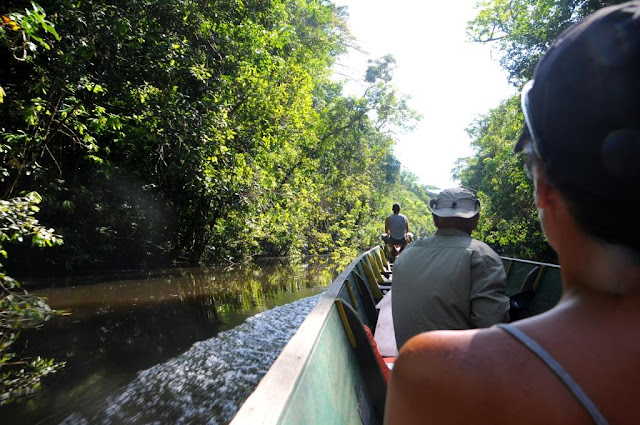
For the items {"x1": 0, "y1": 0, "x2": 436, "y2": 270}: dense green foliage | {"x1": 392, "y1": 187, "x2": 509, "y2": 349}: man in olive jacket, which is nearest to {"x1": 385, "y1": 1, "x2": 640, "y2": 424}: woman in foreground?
{"x1": 392, "y1": 187, "x2": 509, "y2": 349}: man in olive jacket

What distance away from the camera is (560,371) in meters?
0.62

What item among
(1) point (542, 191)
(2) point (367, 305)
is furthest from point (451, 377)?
(2) point (367, 305)

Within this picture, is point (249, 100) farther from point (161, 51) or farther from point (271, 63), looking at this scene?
point (161, 51)

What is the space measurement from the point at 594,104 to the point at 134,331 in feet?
28.3

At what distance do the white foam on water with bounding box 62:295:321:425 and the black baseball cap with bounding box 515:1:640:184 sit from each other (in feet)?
16.0

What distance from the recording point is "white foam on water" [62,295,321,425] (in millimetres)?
4840

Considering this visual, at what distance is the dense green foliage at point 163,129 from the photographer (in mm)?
9203

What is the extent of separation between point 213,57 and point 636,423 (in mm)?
13741

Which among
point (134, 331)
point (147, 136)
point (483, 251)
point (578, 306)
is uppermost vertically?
point (147, 136)

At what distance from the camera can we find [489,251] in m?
2.71

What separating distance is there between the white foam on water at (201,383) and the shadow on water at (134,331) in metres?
0.03

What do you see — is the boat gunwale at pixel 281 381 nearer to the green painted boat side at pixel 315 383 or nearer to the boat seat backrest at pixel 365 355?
the green painted boat side at pixel 315 383

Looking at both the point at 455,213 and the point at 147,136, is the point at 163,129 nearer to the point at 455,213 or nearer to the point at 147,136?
the point at 147,136

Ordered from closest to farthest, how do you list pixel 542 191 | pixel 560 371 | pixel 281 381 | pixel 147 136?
pixel 560 371, pixel 542 191, pixel 281 381, pixel 147 136
